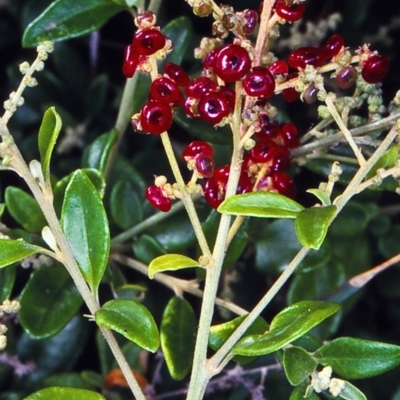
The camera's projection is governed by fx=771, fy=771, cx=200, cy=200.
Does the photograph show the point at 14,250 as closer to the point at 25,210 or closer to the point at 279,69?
the point at 25,210

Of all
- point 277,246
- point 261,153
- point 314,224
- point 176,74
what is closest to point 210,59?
point 176,74

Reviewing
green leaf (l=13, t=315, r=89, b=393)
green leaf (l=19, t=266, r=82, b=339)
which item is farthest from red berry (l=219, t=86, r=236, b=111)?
green leaf (l=13, t=315, r=89, b=393)

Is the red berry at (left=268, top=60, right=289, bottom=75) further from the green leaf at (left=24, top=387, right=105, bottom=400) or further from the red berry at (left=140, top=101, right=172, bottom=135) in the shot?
the green leaf at (left=24, top=387, right=105, bottom=400)

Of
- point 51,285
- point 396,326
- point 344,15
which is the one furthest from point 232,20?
point 396,326

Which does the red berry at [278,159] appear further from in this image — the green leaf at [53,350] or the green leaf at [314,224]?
the green leaf at [53,350]

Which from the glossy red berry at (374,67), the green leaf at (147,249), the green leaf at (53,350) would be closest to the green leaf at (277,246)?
the green leaf at (147,249)

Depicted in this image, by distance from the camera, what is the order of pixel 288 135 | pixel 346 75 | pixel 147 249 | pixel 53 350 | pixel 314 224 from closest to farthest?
pixel 314 224 < pixel 346 75 < pixel 288 135 < pixel 147 249 < pixel 53 350
